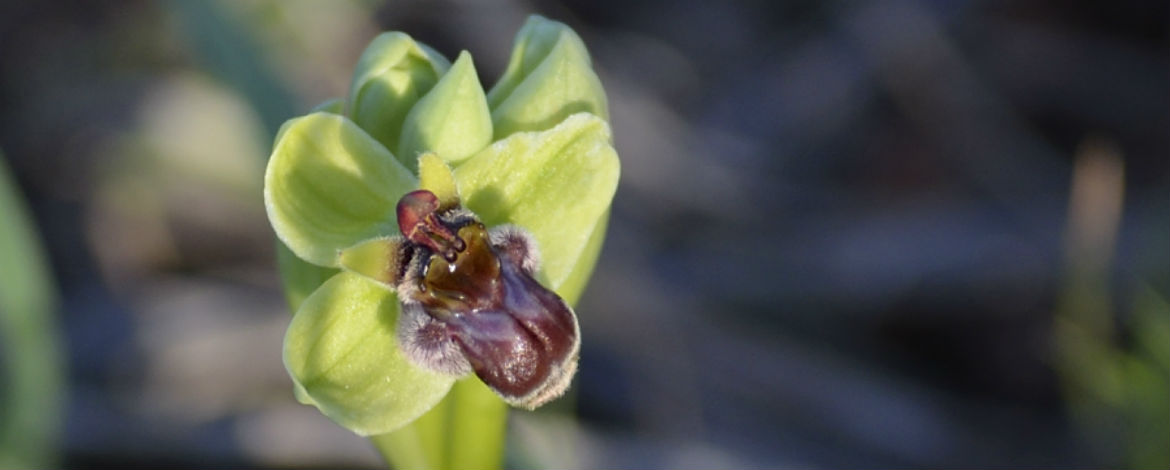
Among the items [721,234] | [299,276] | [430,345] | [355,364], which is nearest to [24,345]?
[299,276]

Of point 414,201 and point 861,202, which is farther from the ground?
point 414,201

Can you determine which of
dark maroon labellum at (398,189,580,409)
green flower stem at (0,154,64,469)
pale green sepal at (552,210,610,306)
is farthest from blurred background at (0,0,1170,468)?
dark maroon labellum at (398,189,580,409)

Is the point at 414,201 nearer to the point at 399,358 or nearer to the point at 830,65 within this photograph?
the point at 399,358

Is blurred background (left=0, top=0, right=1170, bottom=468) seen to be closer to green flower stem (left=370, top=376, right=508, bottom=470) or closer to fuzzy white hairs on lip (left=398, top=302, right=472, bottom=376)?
green flower stem (left=370, top=376, right=508, bottom=470)

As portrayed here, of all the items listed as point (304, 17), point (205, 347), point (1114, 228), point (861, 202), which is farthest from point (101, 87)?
point (1114, 228)

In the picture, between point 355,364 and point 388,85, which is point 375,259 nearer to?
point 355,364

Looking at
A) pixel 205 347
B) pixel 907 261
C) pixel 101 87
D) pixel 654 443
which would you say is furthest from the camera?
pixel 101 87
